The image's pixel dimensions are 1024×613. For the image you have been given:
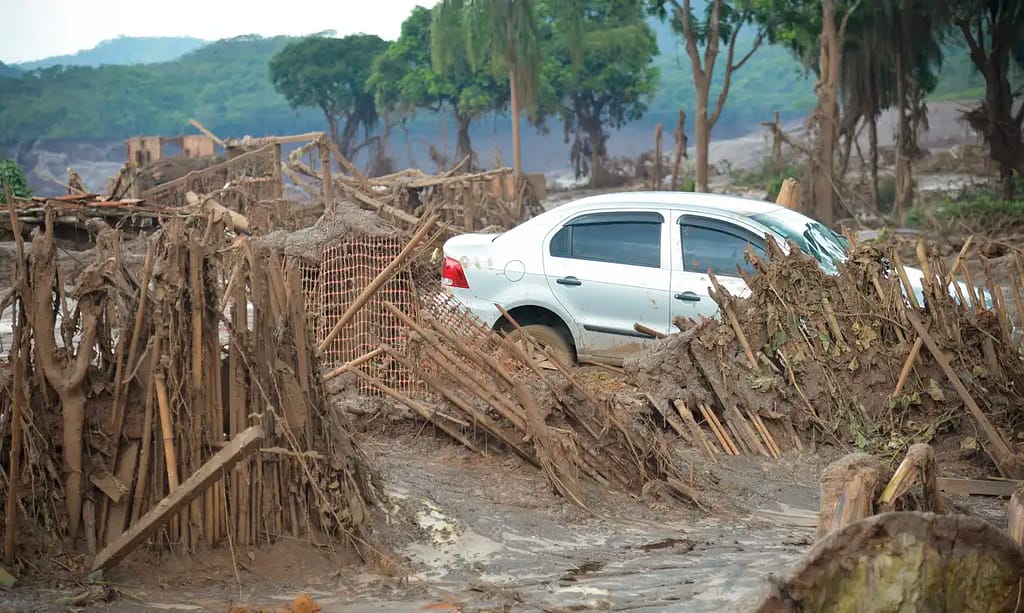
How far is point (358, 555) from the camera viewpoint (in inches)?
209

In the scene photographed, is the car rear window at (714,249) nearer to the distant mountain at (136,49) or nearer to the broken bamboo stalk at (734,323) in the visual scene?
the broken bamboo stalk at (734,323)

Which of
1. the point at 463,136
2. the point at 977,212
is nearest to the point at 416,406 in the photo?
the point at 977,212

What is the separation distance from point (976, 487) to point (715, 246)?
303cm

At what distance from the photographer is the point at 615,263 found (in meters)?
9.59

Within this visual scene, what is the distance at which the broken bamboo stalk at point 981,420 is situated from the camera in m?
7.37

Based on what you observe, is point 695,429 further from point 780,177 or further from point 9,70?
point 9,70

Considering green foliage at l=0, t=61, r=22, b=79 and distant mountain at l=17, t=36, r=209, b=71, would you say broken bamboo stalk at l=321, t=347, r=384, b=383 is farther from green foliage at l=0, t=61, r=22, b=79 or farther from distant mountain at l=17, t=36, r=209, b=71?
distant mountain at l=17, t=36, r=209, b=71

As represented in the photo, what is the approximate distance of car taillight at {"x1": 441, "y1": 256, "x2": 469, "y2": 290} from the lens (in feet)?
32.0

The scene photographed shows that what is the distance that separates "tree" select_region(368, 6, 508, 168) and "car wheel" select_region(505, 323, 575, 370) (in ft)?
133

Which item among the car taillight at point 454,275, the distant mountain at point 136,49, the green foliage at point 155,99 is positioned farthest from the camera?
the distant mountain at point 136,49

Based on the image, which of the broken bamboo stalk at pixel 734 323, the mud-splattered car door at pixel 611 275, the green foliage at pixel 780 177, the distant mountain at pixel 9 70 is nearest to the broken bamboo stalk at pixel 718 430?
the broken bamboo stalk at pixel 734 323

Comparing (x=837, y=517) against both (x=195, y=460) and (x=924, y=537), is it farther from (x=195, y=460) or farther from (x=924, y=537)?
(x=195, y=460)

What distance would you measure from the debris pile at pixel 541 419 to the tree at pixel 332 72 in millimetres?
49841

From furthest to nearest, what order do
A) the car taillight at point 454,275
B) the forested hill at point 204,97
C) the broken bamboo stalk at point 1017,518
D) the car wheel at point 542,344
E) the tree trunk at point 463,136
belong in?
the forested hill at point 204,97 → the tree trunk at point 463,136 → the car taillight at point 454,275 → the car wheel at point 542,344 → the broken bamboo stalk at point 1017,518
